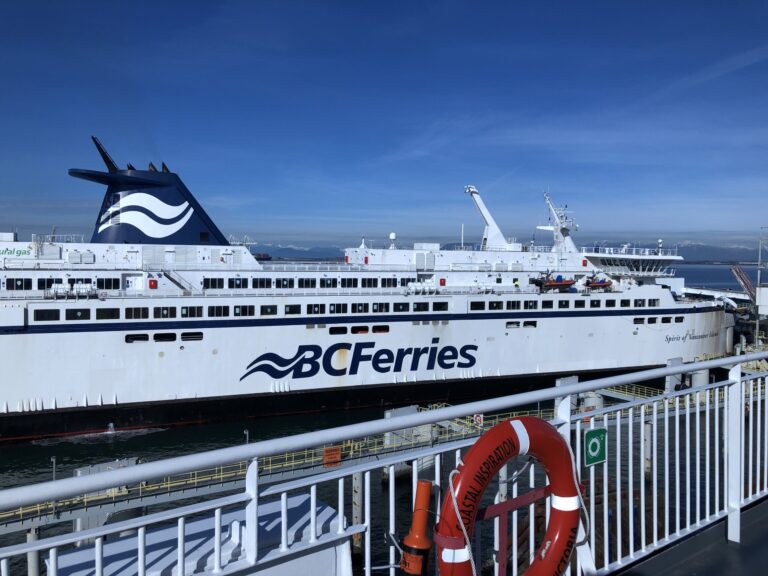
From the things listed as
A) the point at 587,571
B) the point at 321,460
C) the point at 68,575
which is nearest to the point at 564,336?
the point at 321,460

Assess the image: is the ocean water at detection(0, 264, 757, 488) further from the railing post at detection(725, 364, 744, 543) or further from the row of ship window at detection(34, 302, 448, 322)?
the railing post at detection(725, 364, 744, 543)

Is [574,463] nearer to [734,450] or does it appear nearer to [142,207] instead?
[734,450]

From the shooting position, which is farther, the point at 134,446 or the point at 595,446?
the point at 134,446

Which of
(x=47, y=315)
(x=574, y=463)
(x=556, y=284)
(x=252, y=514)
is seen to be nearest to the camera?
(x=252, y=514)

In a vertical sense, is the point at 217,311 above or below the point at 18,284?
below

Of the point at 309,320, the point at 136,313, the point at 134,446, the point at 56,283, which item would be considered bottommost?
the point at 134,446

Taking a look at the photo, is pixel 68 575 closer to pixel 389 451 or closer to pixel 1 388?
pixel 389 451

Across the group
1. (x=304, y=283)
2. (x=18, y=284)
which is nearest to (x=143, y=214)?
(x=18, y=284)

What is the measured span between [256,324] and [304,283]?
3.10 metres

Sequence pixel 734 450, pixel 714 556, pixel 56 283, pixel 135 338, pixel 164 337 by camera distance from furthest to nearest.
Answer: pixel 56 283 → pixel 164 337 → pixel 135 338 → pixel 734 450 → pixel 714 556

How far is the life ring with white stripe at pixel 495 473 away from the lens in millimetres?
2445

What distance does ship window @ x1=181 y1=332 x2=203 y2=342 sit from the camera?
1708cm

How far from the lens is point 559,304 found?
2112cm

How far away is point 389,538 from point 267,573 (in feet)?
1.78
